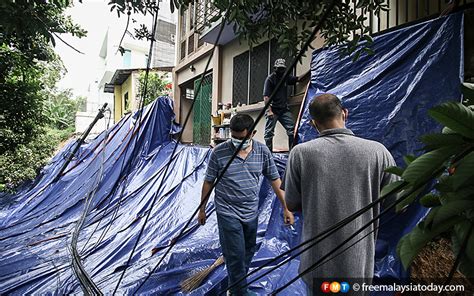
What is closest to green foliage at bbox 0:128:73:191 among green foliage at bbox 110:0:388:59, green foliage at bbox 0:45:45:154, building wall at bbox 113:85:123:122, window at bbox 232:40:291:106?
green foliage at bbox 0:45:45:154

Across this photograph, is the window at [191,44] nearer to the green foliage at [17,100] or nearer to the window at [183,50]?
the window at [183,50]

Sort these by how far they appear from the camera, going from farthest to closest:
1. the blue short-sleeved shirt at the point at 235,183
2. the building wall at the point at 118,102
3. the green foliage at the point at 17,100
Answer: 1. the building wall at the point at 118,102
2. the green foliage at the point at 17,100
3. the blue short-sleeved shirt at the point at 235,183

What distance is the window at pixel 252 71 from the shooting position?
5578 mm

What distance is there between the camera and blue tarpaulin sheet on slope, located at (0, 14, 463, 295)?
2480 mm

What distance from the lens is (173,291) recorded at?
2.90 m

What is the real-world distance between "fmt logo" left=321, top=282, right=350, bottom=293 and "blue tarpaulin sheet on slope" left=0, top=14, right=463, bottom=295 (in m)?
1.09

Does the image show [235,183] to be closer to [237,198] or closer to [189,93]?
[237,198]

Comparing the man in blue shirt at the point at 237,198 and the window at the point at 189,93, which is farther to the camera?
the window at the point at 189,93

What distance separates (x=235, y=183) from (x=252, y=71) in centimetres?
426

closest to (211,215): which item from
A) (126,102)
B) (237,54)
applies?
(237,54)

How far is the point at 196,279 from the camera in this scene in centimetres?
290

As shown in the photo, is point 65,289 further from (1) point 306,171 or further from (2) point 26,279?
(1) point 306,171

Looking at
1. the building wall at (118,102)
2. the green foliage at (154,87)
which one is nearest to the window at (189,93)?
the green foliage at (154,87)

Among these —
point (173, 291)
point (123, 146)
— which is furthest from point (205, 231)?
point (123, 146)
